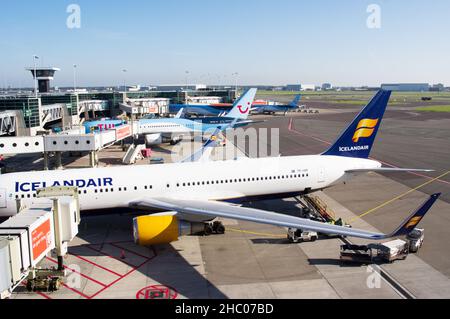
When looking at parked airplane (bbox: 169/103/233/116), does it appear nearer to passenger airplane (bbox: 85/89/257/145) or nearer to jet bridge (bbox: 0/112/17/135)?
passenger airplane (bbox: 85/89/257/145)

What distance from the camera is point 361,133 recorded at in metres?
29.7

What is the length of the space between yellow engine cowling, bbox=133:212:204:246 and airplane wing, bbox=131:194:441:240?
754mm

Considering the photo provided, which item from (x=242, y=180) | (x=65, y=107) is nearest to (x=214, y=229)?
(x=242, y=180)

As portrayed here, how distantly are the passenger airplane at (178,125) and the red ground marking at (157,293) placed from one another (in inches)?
1740

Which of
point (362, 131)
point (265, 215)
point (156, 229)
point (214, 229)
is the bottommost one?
point (214, 229)

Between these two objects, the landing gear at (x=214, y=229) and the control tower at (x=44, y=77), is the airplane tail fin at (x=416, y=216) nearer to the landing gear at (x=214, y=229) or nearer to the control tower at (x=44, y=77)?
the landing gear at (x=214, y=229)

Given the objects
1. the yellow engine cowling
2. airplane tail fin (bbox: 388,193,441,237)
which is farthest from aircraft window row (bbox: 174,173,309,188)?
airplane tail fin (bbox: 388,193,441,237)

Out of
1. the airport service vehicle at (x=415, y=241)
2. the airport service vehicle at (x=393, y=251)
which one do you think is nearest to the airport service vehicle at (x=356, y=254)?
the airport service vehicle at (x=393, y=251)

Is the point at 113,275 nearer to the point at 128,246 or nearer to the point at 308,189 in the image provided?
the point at 128,246

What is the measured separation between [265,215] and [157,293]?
6.50m

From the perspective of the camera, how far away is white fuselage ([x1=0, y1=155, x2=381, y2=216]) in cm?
2322

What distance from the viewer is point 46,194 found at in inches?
771

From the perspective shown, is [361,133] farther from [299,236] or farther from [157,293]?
[157,293]
